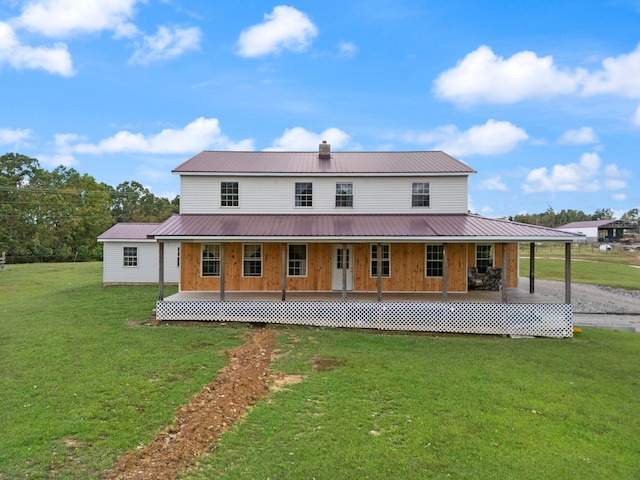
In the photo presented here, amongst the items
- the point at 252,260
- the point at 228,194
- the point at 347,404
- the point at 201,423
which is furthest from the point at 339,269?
the point at 201,423

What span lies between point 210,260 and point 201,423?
34.7ft

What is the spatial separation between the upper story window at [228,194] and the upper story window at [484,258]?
34.3 feet

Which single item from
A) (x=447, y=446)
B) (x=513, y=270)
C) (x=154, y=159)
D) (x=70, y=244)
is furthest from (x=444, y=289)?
(x=70, y=244)

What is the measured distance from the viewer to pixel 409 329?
44.2 ft

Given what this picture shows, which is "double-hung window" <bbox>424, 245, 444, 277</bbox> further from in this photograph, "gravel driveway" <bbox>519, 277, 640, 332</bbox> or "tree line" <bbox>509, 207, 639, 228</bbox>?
"tree line" <bbox>509, 207, 639, 228</bbox>

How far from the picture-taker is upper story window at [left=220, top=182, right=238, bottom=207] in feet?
56.1

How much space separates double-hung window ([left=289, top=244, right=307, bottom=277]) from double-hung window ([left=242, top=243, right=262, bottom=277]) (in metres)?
1.24

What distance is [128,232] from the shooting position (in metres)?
22.2

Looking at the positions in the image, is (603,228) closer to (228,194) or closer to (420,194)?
(420,194)

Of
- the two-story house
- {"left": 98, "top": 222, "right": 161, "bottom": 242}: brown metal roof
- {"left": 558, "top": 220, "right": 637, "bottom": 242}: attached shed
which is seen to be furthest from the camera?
{"left": 558, "top": 220, "right": 637, "bottom": 242}: attached shed

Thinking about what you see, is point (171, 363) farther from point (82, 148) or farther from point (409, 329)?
point (82, 148)

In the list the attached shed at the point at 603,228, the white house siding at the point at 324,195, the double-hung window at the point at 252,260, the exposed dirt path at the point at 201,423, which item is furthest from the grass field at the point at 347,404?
the attached shed at the point at 603,228

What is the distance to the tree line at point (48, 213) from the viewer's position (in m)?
42.4

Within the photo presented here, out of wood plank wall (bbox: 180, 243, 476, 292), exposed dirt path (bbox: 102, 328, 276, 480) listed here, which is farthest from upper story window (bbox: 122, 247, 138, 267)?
exposed dirt path (bbox: 102, 328, 276, 480)
